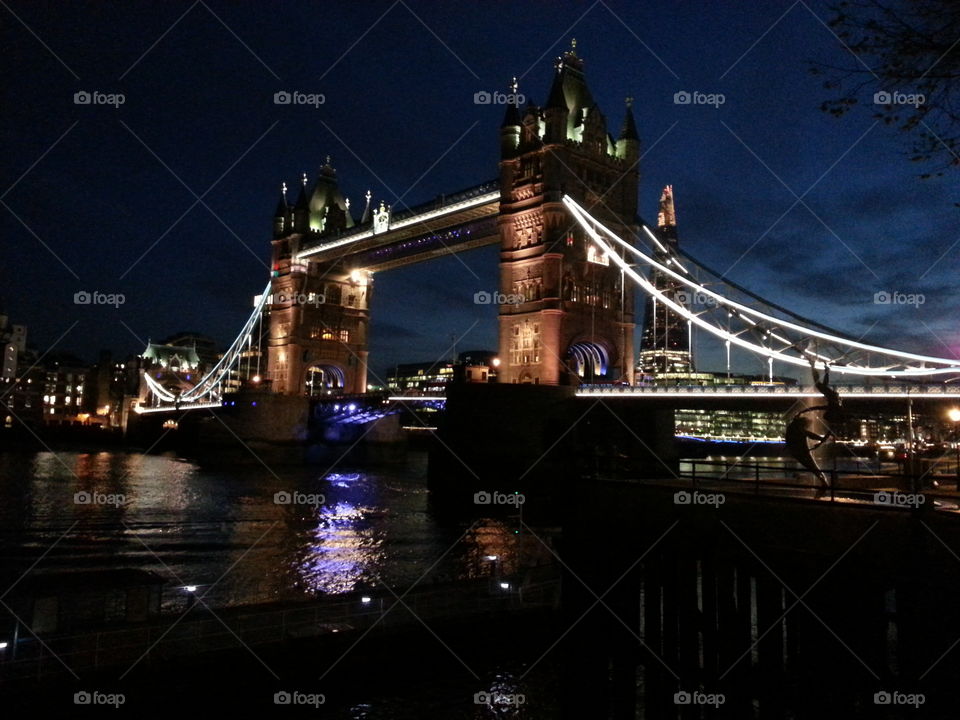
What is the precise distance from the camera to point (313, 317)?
7881 cm

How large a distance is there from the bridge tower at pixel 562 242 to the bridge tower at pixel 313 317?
106 ft

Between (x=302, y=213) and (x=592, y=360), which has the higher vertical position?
(x=302, y=213)

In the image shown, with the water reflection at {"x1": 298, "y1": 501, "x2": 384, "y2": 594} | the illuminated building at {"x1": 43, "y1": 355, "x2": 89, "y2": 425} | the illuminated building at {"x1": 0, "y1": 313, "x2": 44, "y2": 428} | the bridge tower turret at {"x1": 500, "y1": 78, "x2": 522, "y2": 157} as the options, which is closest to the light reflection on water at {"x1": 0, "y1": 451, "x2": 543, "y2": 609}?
the water reflection at {"x1": 298, "y1": 501, "x2": 384, "y2": 594}

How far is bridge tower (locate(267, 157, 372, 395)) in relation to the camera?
77750mm

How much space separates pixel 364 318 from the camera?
81.8m

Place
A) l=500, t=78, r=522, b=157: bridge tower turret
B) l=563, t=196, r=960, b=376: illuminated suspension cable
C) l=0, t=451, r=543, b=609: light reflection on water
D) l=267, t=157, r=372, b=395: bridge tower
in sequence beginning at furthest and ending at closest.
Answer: l=267, t=157, r=372, b=395: bridge tower, l=500, t=78, r=522, b=157: bridge tower turret, l=563, t=196, r=960, b=376: illuminated suspension cable, l=0, t=451, r=543, b=609: light reflection on water

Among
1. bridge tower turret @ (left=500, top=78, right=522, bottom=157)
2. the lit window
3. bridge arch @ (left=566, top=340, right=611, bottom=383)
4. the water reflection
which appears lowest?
the water reflection

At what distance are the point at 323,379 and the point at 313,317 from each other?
891 cm

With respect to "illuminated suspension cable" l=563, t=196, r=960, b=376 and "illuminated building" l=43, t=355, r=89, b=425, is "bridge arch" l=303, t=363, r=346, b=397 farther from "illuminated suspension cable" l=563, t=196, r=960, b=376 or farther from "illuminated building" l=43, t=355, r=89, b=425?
"illuminated building" l=43, t=355, r=89, b=425

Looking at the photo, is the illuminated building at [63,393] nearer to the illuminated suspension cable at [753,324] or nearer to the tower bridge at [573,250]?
the tower bridge at [573,250]

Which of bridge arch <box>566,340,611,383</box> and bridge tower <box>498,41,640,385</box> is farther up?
bridge tower <box>498,41,640,385</box>

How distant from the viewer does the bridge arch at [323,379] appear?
78.6m

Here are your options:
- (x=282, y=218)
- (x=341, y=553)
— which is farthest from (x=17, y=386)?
(x=341, y=553)

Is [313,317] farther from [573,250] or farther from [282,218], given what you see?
[573,250]
